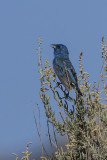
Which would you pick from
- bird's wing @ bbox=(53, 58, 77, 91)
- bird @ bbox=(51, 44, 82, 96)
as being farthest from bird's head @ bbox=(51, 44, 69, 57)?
bird's wing @ bbox=(53, 58, 77, 91)

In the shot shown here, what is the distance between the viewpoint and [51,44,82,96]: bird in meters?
5.97

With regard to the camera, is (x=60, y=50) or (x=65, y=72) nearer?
(x=65, y=72)

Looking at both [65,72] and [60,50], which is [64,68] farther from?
[60,50]

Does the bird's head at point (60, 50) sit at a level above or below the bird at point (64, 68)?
above

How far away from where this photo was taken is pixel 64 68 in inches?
259

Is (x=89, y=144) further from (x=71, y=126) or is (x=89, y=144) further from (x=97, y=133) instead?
(x=71, y=126)

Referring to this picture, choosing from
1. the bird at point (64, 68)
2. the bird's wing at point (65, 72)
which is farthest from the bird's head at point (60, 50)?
the bird's wing at point (65, 72)

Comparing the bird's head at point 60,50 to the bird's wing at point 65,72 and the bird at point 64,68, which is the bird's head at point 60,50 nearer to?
the bird at point 64,68

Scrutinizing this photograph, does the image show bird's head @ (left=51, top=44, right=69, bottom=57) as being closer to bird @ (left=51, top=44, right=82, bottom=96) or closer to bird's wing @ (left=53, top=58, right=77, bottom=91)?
bird @ (left=51, top=44, right=82, bottom=96)

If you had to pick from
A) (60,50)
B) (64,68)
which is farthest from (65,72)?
(60,50)

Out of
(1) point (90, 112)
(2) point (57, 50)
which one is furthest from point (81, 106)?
(2) point (57, 50)

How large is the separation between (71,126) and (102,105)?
451 millimetres

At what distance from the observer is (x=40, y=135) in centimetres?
462

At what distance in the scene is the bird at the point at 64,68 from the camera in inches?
235
